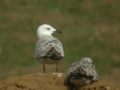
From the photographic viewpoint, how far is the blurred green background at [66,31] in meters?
28.1

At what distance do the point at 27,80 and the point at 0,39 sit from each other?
58.8ft

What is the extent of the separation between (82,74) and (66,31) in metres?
20.5

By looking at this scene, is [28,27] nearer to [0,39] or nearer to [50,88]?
[0,39]

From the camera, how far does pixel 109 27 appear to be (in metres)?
34.5

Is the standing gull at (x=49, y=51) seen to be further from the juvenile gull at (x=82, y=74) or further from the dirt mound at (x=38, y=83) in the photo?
the juvenile gull at (x=82, y=74)

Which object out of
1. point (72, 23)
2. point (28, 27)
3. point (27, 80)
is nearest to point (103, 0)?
point (72, 23)

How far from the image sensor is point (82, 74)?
12844 millimetres

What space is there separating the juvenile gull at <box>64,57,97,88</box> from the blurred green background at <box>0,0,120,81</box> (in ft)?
40.0

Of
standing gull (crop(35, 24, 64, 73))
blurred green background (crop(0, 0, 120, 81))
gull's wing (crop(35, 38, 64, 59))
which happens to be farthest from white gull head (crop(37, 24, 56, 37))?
blurred green background (crop(0, 0, 120, 81))

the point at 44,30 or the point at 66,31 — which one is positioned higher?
the point at 66,31

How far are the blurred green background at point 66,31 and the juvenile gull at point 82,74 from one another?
1218 centimetres

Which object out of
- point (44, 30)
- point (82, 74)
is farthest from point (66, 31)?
point (82, 74)

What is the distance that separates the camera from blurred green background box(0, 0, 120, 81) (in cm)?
2809

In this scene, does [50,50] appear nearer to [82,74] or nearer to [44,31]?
[82,74]
